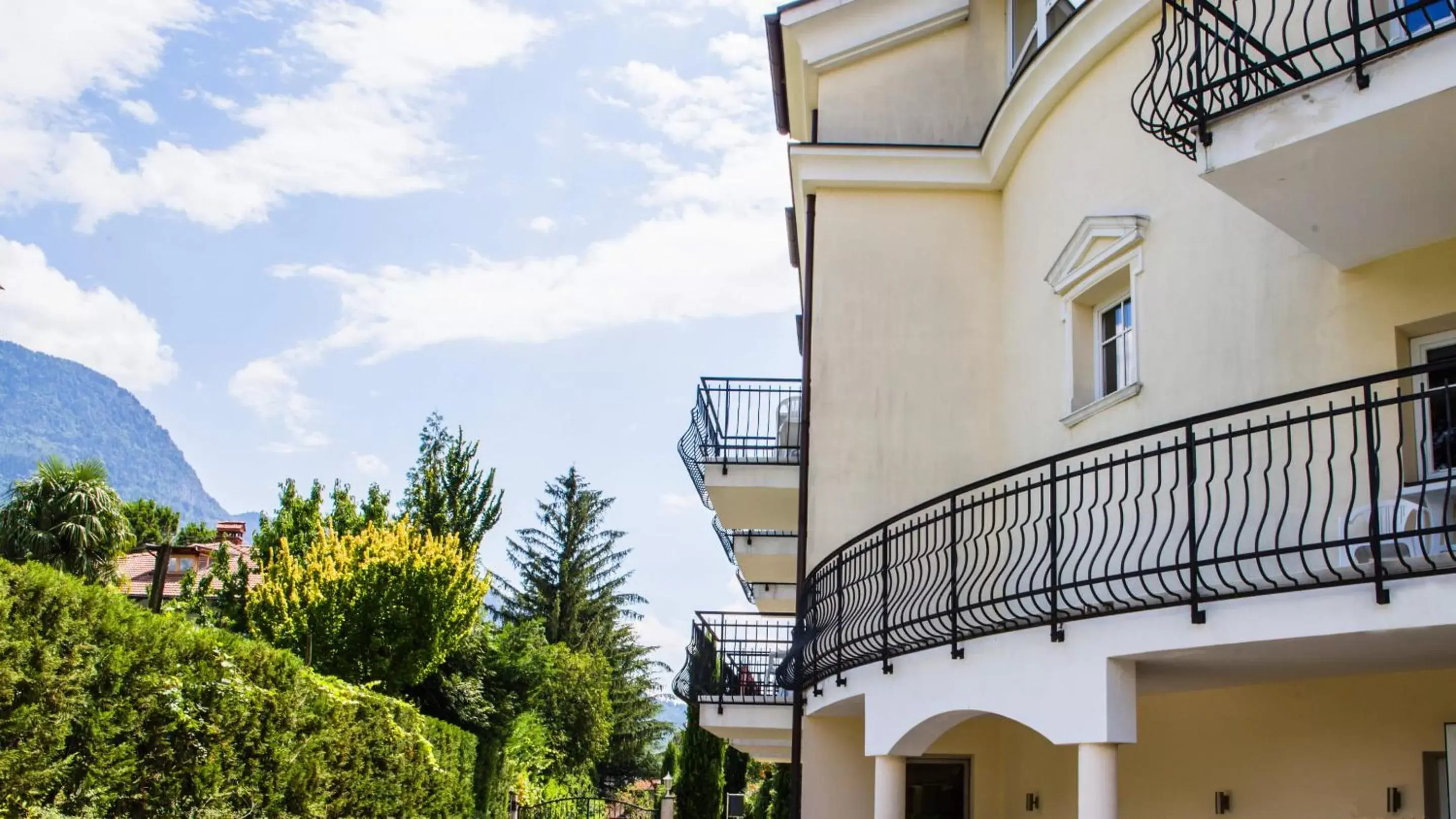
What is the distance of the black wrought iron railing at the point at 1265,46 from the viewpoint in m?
7.49

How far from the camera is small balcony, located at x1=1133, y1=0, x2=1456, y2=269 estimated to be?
720 centimetres

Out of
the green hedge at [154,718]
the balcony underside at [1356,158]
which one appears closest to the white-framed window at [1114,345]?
the balcony underside at [1356,158]

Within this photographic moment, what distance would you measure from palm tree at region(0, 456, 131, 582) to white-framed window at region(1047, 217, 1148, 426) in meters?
23.1

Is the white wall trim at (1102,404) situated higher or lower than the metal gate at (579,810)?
higher

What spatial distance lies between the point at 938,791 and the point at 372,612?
37.2 feet

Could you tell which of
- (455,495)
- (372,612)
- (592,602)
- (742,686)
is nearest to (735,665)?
(742,686)

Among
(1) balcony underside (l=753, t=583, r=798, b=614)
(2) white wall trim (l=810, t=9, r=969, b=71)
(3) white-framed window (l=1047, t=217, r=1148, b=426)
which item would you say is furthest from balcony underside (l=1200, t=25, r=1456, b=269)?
(1) balcony underside (l=753, t=583, r=798, b=614)

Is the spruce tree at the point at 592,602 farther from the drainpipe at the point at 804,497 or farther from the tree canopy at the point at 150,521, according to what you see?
the drainpipe at the point at 804,497

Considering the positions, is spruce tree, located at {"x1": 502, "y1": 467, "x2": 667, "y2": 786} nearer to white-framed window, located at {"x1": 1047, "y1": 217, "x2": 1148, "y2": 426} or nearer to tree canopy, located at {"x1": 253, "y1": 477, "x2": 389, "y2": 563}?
tree canopy, located at {"x1": 253, "y1": 477, "x2": 389, "y2": 563}

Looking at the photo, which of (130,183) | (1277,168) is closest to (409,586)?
(1277,168)

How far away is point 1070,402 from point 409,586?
13.2 metres

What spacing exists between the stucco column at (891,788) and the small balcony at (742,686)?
5.23 metres

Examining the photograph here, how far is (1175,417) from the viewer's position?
10.5m

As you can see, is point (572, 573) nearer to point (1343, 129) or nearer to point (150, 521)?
point (150, 521)
